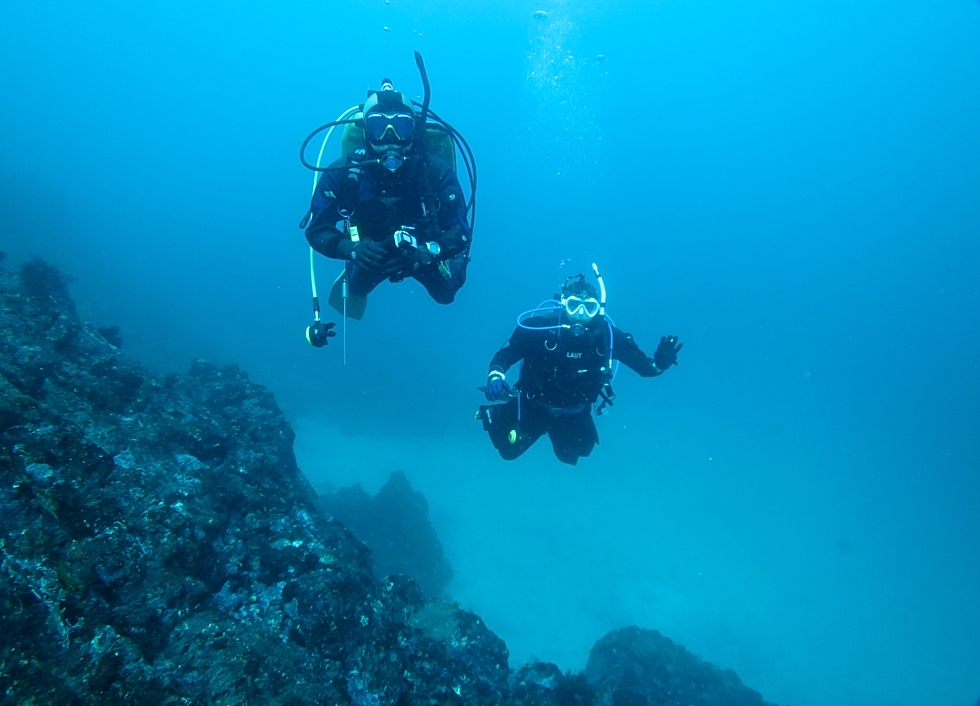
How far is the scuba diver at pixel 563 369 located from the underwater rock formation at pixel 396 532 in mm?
10169

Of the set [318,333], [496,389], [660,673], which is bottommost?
[318,333]

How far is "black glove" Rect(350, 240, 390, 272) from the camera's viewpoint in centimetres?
406

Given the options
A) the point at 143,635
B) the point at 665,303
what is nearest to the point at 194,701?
the point at 143,635

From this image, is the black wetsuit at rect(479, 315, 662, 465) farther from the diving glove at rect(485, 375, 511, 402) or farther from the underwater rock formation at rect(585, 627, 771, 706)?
the underwater rock formation at rect(585, 627, 771, 706)

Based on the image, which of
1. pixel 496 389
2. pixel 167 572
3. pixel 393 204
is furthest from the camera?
pixel 496 389

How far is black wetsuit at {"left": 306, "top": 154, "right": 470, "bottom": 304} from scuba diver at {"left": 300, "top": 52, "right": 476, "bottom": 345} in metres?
0.01

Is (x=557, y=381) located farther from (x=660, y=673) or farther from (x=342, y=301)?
(x=660, y=673)

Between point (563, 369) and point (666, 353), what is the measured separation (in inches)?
58.5

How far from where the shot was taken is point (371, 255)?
407cm

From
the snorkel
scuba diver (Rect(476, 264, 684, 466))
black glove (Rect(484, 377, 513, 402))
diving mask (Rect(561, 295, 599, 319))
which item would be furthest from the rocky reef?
diving mask (Rect(561, 295, 599, 319))

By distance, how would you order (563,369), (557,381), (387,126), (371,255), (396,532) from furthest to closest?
1. (396,532)
2. (557,381)
3. (563,369)
4. (387,126)
5. (371,255)

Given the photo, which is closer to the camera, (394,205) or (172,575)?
(172,575)

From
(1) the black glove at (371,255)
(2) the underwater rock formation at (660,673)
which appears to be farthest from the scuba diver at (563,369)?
(2) the underwater rock formation at (660,673)

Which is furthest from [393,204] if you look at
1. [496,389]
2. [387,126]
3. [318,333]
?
[496,389]
